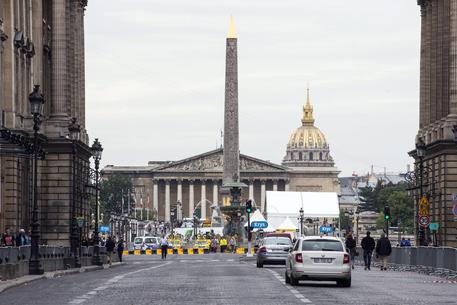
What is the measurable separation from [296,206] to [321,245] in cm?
7120

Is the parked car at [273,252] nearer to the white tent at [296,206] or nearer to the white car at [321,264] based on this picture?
the white car at [321,264]

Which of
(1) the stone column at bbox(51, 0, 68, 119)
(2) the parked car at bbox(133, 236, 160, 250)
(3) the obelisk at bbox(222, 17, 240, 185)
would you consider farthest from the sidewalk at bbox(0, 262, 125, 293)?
(3) the obelisk at bbox(222, 17, 240, 185)

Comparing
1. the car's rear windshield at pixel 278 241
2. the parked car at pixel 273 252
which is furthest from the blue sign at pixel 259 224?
the parked car at pixel 273 252

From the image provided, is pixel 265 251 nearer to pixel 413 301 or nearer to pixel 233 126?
pixel 413 301

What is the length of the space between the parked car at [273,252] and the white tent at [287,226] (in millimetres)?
42235

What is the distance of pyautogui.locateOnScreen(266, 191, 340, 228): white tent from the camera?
118 metres

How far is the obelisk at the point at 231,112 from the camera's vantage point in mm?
170625

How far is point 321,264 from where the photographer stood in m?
46.9

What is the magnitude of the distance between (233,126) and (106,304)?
5549 inches

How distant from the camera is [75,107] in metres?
96.5

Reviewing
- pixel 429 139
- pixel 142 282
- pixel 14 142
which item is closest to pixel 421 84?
pixel 429 139

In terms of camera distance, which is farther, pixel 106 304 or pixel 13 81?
pixel 13 81

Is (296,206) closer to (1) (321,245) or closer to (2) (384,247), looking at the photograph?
(2) (384,247)

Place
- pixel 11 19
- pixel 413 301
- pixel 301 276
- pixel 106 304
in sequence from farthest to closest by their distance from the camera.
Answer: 1. pixel 11 19
2. pixel 301 276
3. pixel 413 301
4. pixel 106 304
